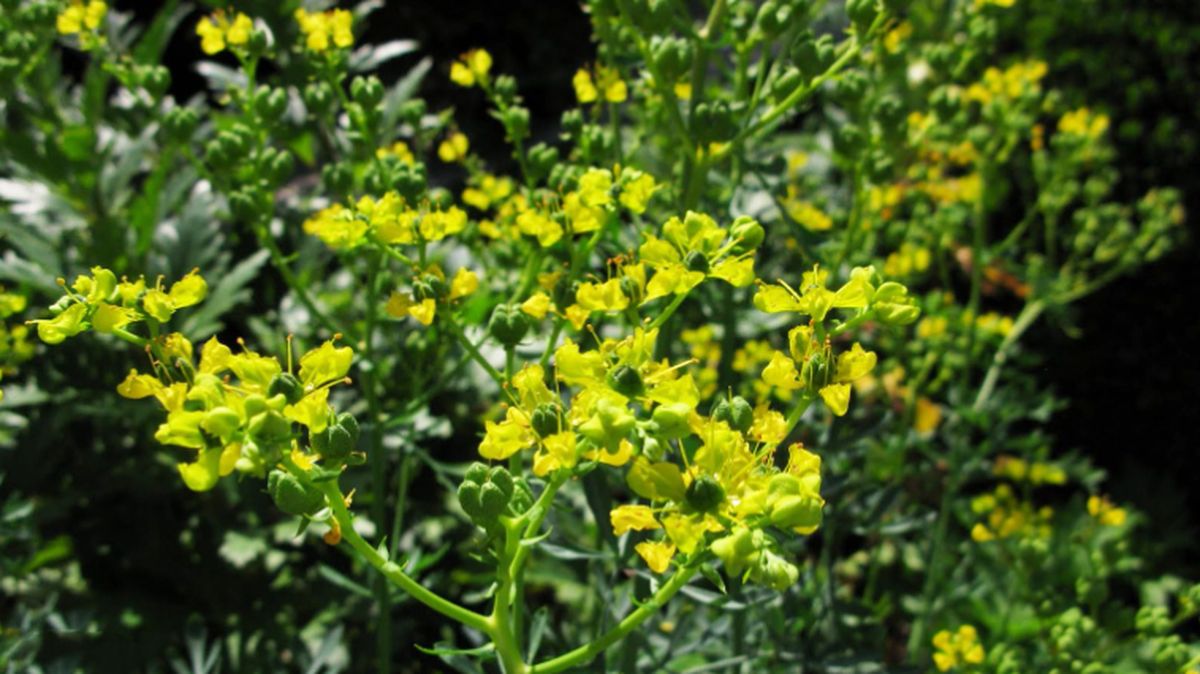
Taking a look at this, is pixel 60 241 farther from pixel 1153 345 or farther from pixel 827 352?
pixel 1153 345

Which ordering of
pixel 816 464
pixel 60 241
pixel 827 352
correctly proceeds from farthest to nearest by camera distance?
pixel 60 241 < pixel 827 352 < pixel 816 464

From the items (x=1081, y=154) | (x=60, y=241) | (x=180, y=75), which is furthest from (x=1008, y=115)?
(x=180, y=75)

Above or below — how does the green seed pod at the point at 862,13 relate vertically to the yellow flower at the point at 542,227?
above

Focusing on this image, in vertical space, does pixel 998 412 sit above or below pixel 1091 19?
below

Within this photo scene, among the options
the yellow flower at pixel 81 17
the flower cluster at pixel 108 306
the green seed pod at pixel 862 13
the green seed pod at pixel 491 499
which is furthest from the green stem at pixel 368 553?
the yellow flower at pixel 81 17


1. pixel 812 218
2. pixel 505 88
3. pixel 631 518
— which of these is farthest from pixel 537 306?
pixel 812 218

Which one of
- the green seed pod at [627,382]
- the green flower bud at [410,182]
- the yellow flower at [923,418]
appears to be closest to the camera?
the green seed pod at [627,382]

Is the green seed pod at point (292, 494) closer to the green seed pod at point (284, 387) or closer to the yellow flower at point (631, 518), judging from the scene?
the green seed pod at point (284, 387)
